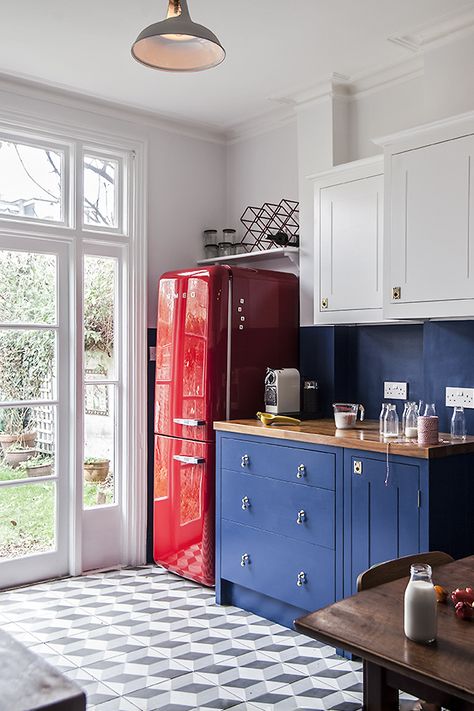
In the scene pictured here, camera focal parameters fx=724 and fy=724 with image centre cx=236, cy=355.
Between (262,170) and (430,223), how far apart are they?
1831 mm

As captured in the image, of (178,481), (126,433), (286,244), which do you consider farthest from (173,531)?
(286,244)

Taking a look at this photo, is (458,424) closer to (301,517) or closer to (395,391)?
(395,391)

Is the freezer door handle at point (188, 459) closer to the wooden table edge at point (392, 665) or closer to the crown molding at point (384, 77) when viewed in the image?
the crown molding at point (384, 77)

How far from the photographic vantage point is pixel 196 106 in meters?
4.52

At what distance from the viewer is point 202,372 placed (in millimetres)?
4027

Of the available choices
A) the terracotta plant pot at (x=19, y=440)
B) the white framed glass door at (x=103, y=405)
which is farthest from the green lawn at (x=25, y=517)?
the white framed glass door at (x=103, y=405)

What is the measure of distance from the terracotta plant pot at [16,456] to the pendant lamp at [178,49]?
2.45 meters

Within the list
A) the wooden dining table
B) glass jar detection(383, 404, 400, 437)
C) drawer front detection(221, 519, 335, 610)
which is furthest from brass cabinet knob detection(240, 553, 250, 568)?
the wooden dining table

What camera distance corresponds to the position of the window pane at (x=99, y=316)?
4.43 m

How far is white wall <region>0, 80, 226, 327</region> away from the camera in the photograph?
4.38 meters

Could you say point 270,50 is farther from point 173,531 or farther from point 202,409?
point 173,531

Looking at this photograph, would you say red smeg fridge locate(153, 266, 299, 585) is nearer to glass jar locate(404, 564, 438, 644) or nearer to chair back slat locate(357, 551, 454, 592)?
chair back slat locate(357, 551, 454, 592)

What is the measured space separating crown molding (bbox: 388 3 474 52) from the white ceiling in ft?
0.12

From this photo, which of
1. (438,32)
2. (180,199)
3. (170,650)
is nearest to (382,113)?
(438,32)
